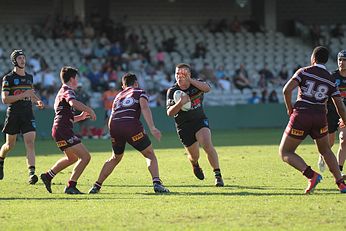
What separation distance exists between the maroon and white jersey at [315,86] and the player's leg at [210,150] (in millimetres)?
2439

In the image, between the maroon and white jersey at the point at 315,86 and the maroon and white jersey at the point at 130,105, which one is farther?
the maroon and white jersey at the point at 130,105

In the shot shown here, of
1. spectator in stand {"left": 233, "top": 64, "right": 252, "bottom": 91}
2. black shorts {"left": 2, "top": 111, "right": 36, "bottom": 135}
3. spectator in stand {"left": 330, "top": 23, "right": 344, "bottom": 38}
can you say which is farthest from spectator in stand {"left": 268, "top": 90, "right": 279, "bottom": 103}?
black shorts {"left": 2, "top": 111, "right": 36, "bottom": 135}

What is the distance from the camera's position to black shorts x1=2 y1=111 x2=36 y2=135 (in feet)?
56.8

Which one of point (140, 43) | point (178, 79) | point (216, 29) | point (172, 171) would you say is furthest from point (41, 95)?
point (178, 79)

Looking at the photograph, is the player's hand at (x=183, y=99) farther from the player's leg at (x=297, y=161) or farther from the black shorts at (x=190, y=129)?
the player's leg at (x=297, y=161)

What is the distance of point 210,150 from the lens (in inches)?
619

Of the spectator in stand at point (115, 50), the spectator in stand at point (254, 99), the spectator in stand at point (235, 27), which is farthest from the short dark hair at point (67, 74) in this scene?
the spectator in stand at point (235, 27)

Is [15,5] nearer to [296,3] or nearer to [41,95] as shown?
[41,95]

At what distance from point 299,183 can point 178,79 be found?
271 cm

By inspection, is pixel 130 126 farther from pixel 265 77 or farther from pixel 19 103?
pixel 265 77

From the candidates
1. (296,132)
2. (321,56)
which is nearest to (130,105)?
(296,132)

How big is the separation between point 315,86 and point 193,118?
9.94 feet

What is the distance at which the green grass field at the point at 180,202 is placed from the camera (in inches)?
436

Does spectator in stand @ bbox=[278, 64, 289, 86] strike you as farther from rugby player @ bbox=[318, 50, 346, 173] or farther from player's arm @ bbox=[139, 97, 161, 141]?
player's arm @ bbox=[139, 97, 161, 141]
